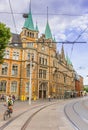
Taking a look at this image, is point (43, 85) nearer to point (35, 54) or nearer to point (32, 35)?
point (35, 54)

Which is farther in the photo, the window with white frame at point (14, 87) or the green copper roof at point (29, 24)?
the green copper roof at point (29, 24)

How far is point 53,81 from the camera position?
75.1m

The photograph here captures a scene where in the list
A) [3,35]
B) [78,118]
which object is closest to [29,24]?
[3,35]

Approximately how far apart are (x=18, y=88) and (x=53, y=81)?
16.5 meters

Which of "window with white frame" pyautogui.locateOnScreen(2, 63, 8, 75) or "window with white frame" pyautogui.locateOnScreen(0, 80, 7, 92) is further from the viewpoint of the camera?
"window with white frame" pyautogui.locateOnScreen(2, 63, 8, 75)

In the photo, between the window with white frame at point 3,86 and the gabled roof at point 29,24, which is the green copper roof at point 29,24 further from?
the window with white frame at point 3,86

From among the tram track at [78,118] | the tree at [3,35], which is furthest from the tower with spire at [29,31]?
the tram track at [78,118]

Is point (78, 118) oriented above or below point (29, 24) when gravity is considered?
below

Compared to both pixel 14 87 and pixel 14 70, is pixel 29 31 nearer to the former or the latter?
pixel 14 70

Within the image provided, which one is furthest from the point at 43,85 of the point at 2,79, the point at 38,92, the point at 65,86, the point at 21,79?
the point at 65,86

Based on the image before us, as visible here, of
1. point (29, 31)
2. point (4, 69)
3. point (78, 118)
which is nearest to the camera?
point (78, 118)

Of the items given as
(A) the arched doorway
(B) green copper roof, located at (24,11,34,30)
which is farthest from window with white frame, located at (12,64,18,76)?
(B) green copper roof, located at (24,11,34,30)

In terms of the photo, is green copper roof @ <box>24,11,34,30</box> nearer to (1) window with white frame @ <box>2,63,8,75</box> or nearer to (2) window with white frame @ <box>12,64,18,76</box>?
(2) window with white frame @ <box>12,64,18,76</box>

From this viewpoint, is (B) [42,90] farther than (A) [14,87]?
Yes
